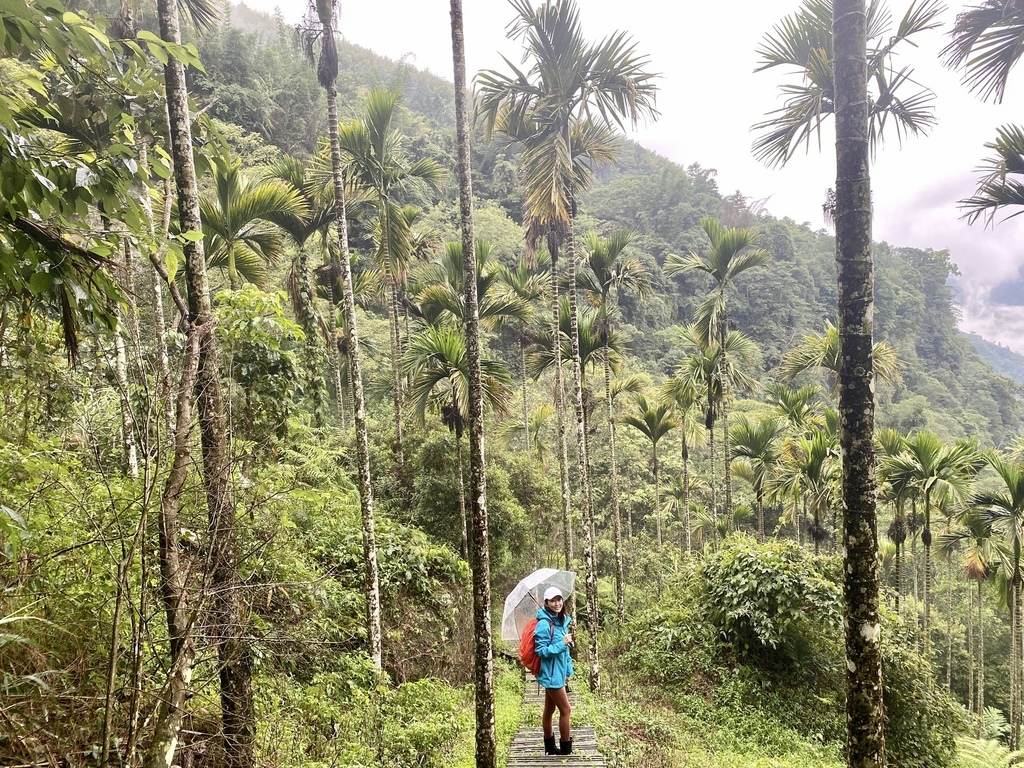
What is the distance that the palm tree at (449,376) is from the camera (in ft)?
34.5

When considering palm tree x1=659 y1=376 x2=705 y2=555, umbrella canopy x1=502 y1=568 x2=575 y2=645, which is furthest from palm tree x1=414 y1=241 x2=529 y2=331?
umbrella canopy x1=502 y1=568 x2=575 y2=645

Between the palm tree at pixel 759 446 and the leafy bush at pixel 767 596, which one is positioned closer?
the leafy bush at pixel 767 596

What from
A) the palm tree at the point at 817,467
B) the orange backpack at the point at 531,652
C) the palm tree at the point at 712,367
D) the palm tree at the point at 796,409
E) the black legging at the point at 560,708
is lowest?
the black legging at the point at 560,708

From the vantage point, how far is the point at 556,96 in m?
9.72

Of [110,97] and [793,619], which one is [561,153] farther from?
[793,619]

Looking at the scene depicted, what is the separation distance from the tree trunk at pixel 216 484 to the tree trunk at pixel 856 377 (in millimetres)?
3941

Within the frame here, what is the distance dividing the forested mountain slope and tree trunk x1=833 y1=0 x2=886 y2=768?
85.3 feet

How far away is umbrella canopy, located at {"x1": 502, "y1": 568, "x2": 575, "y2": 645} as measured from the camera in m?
6.39

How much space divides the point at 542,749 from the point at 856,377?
570 centimetres

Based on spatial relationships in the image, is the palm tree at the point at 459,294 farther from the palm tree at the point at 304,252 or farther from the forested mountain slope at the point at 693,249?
the forested mountain slope at the point at 693,249

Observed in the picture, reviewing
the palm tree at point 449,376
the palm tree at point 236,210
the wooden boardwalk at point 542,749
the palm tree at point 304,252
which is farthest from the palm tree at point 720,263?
Result: the wooden boardwalk at point 542,749

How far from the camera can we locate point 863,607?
368cm

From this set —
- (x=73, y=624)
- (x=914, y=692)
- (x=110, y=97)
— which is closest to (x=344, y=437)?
(x=73, y=624)

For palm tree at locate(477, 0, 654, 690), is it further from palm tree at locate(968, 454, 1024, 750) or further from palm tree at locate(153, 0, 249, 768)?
palm tree at locate(968, 454, 1024, 750)
